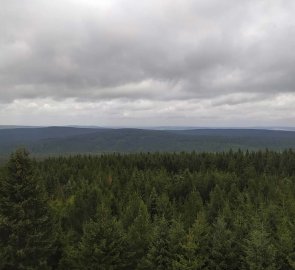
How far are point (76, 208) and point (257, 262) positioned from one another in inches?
1763

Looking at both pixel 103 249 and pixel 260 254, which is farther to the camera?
pixel 103 249

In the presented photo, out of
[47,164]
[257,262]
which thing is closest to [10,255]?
[257,262]

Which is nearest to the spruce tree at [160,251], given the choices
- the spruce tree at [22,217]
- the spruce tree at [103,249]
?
the spruce tree at [103,249]

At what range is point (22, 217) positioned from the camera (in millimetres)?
33719

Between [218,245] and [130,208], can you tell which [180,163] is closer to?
[130,208]


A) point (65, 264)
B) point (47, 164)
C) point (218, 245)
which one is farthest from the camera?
point (47, 164)

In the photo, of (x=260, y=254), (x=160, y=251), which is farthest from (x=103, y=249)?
(x=260, y=254)

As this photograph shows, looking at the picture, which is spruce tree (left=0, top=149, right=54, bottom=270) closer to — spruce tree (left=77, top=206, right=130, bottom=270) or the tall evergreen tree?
spruce tree (left=77, top=206, right=130, bottom=270)

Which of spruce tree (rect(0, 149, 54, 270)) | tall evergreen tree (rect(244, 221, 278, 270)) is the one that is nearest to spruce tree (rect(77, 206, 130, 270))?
spruce tree (rect(0, 149, 54, 270))

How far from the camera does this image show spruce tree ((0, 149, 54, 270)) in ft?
110

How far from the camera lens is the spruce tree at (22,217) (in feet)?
110

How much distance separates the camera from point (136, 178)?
102m

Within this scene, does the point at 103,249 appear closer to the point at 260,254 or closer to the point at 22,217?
the point at 22,217

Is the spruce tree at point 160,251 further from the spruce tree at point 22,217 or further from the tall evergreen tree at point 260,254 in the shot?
the spruce tree at point 22,217
